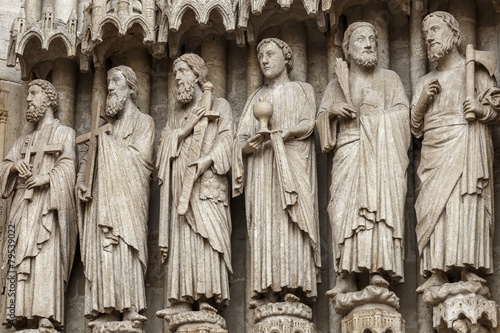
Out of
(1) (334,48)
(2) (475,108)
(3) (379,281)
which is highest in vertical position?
(1) (334,48)

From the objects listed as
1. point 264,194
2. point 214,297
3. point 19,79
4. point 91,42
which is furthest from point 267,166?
point 19,79

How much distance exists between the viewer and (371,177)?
1263 cm

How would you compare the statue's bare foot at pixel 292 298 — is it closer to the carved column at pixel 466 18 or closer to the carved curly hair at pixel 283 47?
the carved curly hair at pixel 283 47

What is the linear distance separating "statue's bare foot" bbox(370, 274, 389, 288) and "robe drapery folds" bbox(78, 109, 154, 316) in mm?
1943

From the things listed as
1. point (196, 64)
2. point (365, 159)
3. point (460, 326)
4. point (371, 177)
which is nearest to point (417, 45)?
point (365, 159)

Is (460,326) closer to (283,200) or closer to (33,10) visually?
(283,200)

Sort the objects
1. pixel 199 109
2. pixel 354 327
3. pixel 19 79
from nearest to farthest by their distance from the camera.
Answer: pixel 354 327 < pixel 199 109 < pixel 19 79

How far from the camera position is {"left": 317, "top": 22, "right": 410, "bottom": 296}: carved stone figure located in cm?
1248

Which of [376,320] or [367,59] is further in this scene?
[367,59]

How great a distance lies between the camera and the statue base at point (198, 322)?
12.9m

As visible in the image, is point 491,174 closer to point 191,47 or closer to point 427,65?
point 427,65

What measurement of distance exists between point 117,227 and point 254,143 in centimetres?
129

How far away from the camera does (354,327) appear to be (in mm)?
12414

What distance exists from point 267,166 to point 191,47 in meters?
1.66
